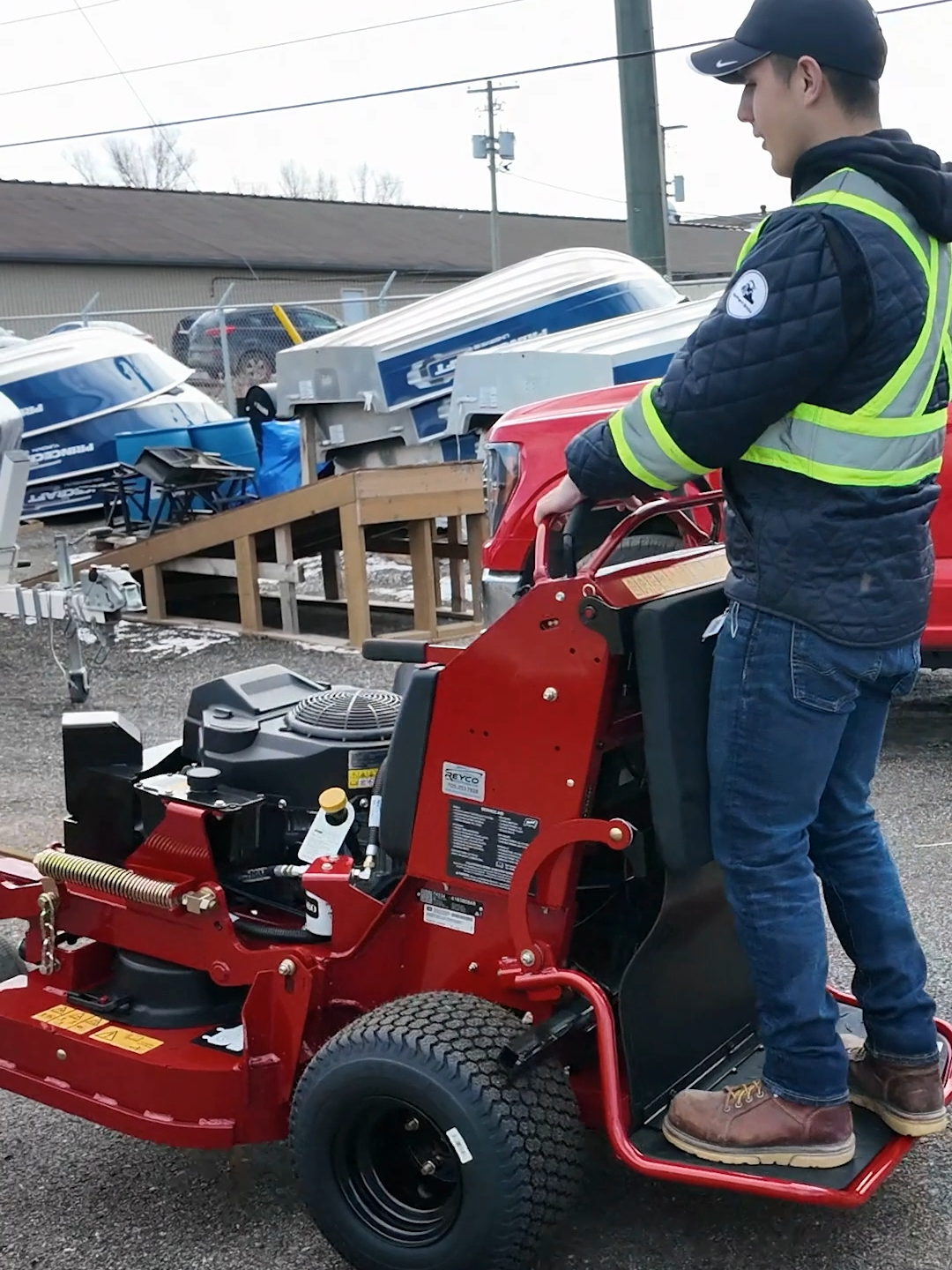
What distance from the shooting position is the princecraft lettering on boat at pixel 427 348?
11867 mm

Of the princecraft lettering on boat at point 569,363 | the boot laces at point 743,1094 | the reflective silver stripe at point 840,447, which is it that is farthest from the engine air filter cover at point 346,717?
the princecraft lettering on boat at point 569,363

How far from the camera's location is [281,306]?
21594 mm

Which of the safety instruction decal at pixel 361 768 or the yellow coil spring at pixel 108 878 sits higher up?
the safety instruction decal at pixel 361 768

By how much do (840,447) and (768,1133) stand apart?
1.22 metres

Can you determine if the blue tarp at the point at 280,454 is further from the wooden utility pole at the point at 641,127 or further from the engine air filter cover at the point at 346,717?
the engine air filter cover at the point at 346,717

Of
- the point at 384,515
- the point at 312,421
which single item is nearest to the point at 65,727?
the point at 384,515

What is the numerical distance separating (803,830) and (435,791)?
27.6 inches

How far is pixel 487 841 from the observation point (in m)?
2.67

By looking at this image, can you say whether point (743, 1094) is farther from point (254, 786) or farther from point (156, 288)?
point (156, 288)

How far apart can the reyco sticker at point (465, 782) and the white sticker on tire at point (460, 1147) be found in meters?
0.60

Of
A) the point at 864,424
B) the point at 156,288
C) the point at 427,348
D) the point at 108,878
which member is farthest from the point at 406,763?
the point at 156,288

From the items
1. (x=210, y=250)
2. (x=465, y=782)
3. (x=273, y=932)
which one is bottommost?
(x=273, y=932)

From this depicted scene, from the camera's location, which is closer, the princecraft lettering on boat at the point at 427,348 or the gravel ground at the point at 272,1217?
the gravel ground at the point at 272,1217

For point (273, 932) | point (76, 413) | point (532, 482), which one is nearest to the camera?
point (273, 932)
